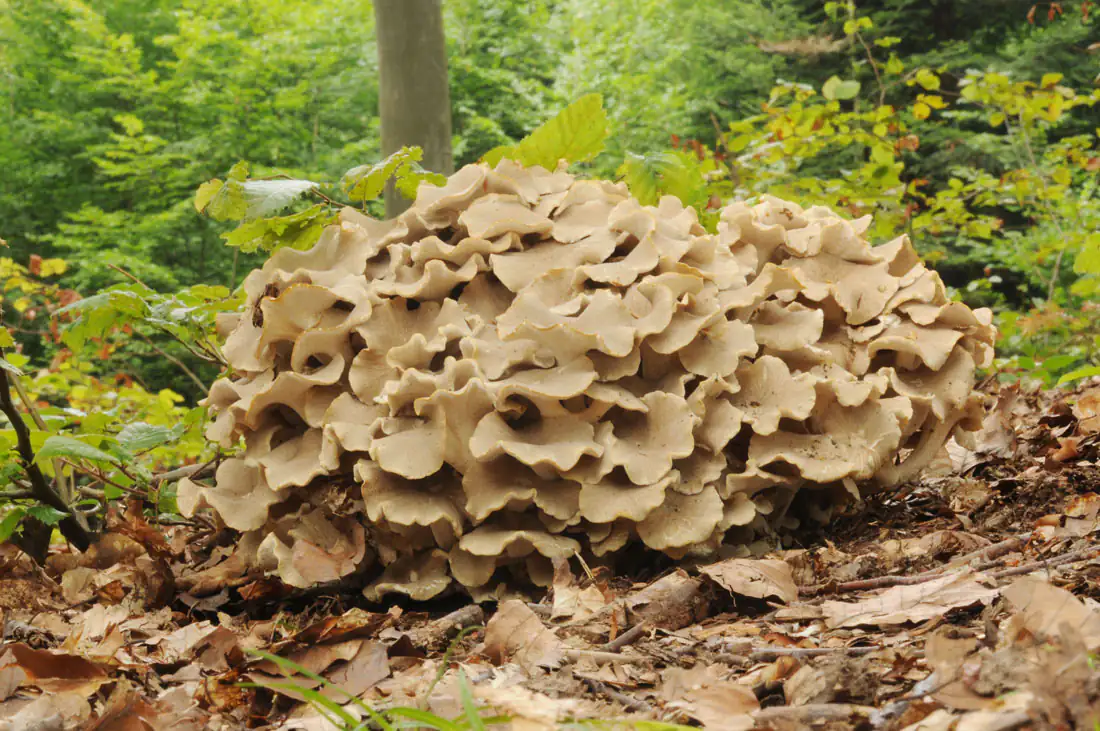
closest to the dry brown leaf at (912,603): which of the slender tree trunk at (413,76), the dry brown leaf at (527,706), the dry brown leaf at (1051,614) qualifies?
the dry brown leaf at (1051,614)

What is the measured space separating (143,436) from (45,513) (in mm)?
379

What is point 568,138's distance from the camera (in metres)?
3.29

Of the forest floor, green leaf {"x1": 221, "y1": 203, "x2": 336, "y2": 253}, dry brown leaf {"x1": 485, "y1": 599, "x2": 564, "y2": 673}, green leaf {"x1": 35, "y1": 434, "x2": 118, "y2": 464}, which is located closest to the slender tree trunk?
green leaf {"x1": 221, "y1": 203, "x2": 336, "y2": 253}

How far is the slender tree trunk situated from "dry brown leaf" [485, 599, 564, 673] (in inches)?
139

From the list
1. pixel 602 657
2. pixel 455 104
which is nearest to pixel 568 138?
pixel 602 657

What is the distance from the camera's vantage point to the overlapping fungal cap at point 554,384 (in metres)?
2.40

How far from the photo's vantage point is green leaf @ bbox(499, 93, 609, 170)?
10.7 ft

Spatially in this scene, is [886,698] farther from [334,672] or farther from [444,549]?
[444,549]

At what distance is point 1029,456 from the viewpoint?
3217 millimetres

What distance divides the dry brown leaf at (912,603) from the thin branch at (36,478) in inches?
92.8

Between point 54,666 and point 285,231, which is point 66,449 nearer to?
point 54,666

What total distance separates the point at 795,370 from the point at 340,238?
1.47 metres

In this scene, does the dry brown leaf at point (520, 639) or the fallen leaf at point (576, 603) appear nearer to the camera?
the dry brown leaf at point (520, 639)

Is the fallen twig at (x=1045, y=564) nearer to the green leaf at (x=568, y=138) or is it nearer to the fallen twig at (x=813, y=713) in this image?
the fallen twig at (x=813, y=713)
